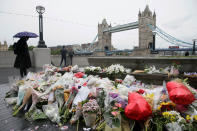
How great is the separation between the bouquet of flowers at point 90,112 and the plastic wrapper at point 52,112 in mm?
507

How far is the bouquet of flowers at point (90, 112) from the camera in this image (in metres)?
2.01

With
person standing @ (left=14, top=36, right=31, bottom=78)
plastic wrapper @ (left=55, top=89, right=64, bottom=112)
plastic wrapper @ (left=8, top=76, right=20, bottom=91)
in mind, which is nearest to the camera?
plastic wrapper @ (left=55, top=89, right=64, bottom=112)

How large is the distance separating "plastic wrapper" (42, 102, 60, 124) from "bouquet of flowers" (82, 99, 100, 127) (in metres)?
0.51

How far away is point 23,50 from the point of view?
532 cm

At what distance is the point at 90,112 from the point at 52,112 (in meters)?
0.73

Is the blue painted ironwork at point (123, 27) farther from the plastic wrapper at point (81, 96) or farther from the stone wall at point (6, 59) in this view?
the plastic wrapper at point (81, 96)

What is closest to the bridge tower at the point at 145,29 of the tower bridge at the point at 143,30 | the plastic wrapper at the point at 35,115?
the tower bridge at the point at 143,30

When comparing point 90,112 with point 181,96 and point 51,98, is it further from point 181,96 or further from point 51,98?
point 181,96

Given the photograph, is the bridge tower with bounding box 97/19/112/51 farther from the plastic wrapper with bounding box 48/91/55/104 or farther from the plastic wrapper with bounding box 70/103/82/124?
the plastic wrapper with bounding box 70/103/82/124

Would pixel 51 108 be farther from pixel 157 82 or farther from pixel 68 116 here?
pixel 157 82

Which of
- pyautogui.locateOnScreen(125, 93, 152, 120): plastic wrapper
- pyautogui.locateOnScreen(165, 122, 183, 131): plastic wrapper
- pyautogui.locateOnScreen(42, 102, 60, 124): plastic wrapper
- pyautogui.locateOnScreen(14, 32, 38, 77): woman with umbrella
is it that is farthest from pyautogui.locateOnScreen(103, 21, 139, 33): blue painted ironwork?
pyautogui.locateOnScreen(165, 122, 183, 131): plastic wrapper

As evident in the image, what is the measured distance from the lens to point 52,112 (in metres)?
2.32

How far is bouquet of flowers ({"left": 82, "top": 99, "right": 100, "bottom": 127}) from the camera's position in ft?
6.59

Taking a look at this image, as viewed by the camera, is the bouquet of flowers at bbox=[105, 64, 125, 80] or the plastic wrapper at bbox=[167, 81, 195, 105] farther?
the bouquet of flowers at bbox=[105, 64, 125, 80]
